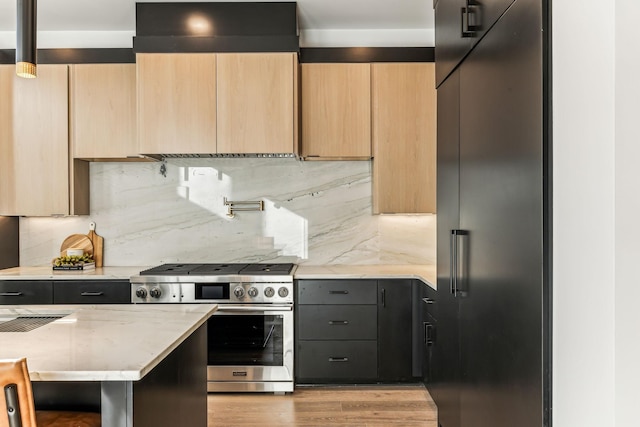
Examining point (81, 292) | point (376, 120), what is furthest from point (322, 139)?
point (81, 292)

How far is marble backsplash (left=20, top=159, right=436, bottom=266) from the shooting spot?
4109 mm

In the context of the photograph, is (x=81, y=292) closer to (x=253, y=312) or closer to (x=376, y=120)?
(x=253, y=312)

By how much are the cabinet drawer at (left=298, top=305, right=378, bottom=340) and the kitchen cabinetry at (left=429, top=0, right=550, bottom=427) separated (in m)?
1.02

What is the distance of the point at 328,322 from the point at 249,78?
1824 mm

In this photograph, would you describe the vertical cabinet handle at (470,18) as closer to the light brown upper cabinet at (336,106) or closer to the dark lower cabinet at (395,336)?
the light brown upper cabinet at (336,106)

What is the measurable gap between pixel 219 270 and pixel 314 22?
6.64 feet

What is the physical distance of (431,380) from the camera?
3.09 metres

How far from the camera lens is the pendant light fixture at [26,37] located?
1635mm

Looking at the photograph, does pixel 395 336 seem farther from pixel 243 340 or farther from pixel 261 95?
pixel 261 95

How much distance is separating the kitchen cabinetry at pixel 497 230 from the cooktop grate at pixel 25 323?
170cm

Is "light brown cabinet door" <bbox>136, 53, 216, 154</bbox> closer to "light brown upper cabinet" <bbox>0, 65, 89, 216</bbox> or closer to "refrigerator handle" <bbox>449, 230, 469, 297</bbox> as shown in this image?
"light brown upper cabinet" <bbox>0, 65, 89, 216</bbox>

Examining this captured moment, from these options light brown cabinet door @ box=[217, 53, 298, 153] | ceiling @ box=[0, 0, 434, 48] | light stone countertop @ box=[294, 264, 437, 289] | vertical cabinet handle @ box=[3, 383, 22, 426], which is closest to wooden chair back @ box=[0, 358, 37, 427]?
vertical cabinet handle @ box=[3, 383, 22, 426]

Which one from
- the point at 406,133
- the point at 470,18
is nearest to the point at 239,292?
the point at 406,133
